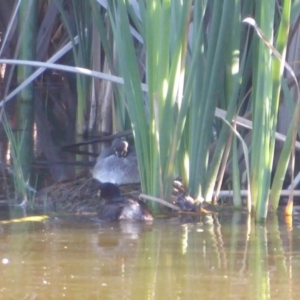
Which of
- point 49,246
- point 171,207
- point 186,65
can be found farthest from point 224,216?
point 49,246

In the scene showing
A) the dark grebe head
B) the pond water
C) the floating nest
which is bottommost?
the pond water

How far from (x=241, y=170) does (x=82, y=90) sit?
9.99ft

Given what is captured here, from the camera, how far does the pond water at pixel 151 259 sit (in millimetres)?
2791

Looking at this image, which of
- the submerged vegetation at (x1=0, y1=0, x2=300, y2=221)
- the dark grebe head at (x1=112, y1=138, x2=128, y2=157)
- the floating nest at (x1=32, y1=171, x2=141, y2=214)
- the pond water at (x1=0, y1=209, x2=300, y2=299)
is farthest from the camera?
the dark grebe head at (x1=112, y1=138, x2=128, y2=157)

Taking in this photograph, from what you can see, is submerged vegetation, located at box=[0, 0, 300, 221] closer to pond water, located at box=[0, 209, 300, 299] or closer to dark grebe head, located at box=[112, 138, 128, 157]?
pond water, located at box=[0, 209, 300, 299]

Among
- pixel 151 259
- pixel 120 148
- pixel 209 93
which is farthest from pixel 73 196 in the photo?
pixel 151 259

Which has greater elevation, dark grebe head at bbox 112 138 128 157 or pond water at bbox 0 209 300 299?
dark grebe head at bbox 112 138 128 157

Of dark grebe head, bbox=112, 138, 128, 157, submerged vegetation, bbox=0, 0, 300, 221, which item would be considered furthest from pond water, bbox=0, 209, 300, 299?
dark grebe head, bbox=112, 138, 128, 157

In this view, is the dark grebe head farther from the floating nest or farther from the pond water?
the pond water

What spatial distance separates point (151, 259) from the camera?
3.27 metres

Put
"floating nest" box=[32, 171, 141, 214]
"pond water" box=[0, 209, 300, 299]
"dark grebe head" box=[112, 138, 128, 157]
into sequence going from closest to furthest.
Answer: "pond water" box=[0, 209, 300, 299] → "floating nest" box=[32, 171, 141, 214] → "dark grebe head" box=[112, 138, 128, 157]

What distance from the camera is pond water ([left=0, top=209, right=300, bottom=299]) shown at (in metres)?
A: 2.79

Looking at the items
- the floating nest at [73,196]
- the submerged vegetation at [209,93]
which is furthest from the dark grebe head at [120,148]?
the submerged vegetation at [209,93]

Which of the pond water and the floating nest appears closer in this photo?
the pond water
